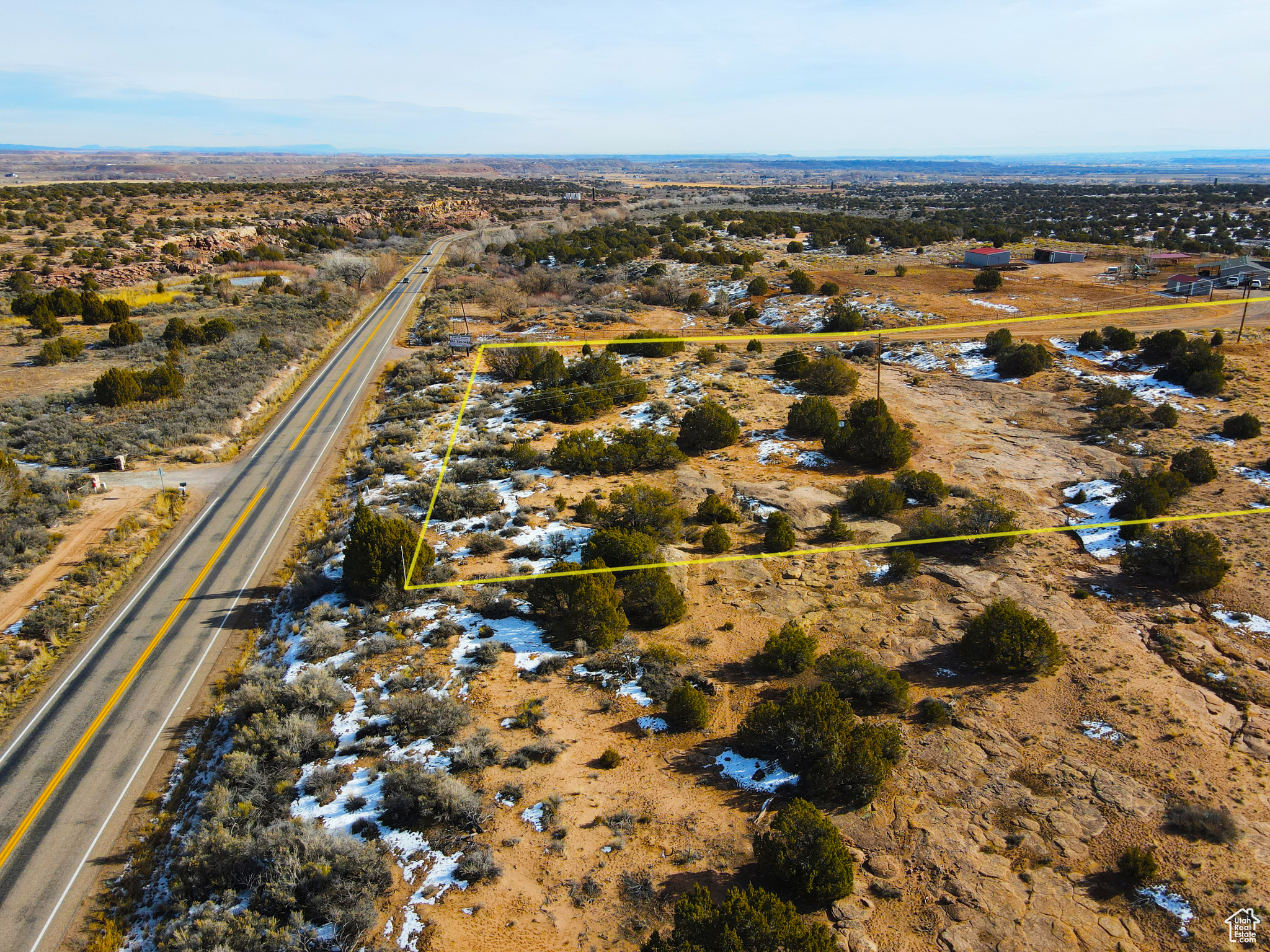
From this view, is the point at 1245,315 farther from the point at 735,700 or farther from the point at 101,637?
the point at 101,637

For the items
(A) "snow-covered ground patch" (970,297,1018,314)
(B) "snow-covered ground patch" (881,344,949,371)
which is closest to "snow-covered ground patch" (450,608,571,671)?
(B) "snow-covered ground patch" (881,344,949,371)

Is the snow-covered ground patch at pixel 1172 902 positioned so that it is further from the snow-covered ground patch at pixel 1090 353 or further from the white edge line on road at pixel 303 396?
the white edge line on road at pixel 303 396

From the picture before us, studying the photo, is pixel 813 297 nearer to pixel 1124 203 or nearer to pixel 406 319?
pixel 406 319

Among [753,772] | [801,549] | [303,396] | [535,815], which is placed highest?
[303,396]

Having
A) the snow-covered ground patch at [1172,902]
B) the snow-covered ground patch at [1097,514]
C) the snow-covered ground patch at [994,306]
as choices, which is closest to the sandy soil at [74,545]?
the snow-covered ground patch at [1172,902]

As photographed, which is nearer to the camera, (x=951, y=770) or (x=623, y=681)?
(x=951, y=770)

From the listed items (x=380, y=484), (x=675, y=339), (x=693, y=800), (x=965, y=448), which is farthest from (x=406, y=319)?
(x=693, y=800)

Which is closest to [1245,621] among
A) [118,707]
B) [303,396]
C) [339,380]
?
[118,707]
